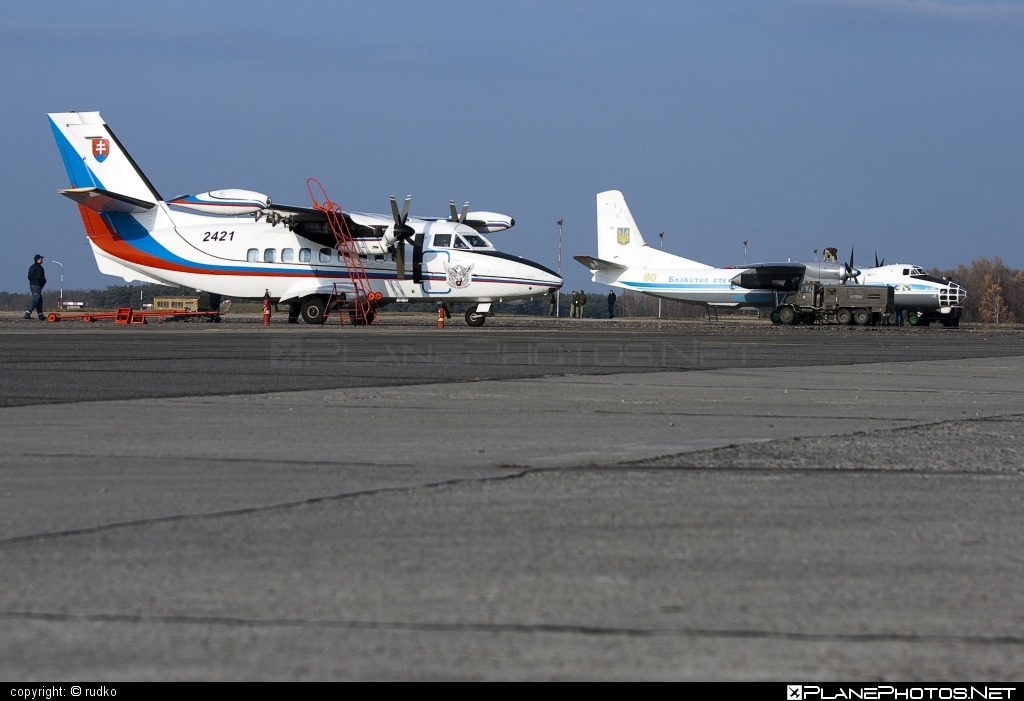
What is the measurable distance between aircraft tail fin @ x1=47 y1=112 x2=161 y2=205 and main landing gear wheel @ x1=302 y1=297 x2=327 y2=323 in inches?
233

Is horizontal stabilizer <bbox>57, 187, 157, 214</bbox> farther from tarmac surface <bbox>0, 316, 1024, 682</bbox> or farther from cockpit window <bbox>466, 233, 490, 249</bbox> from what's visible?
tarmac surface <bbox>0, 316, 1024, 682</bbox>

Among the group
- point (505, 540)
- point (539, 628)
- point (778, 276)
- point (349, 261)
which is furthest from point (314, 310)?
point (539, 628)

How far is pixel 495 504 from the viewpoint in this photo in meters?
5.16

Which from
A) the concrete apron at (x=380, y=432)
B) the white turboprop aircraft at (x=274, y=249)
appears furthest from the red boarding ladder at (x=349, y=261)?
the concrete apron at (x=380, y=432)

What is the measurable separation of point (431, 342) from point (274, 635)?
19.2 m

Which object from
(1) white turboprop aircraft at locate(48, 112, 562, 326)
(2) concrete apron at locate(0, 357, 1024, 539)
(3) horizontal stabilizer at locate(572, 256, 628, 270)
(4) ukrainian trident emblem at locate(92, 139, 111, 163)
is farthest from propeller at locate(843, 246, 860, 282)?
(2) concrete apron at locate(0, 357, 1024, 539)

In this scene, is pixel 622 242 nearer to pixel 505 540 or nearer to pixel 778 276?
pixel 778 276

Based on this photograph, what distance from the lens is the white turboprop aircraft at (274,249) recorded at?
34.4 meters

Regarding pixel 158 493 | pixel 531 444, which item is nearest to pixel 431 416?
pixel 531 444

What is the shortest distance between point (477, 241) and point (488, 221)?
21.1 feet

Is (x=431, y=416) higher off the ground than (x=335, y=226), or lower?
lower

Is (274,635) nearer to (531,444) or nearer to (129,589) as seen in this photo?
(129,589)

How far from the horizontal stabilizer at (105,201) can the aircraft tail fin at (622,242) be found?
26.5 meters

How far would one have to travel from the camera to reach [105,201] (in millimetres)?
34656
